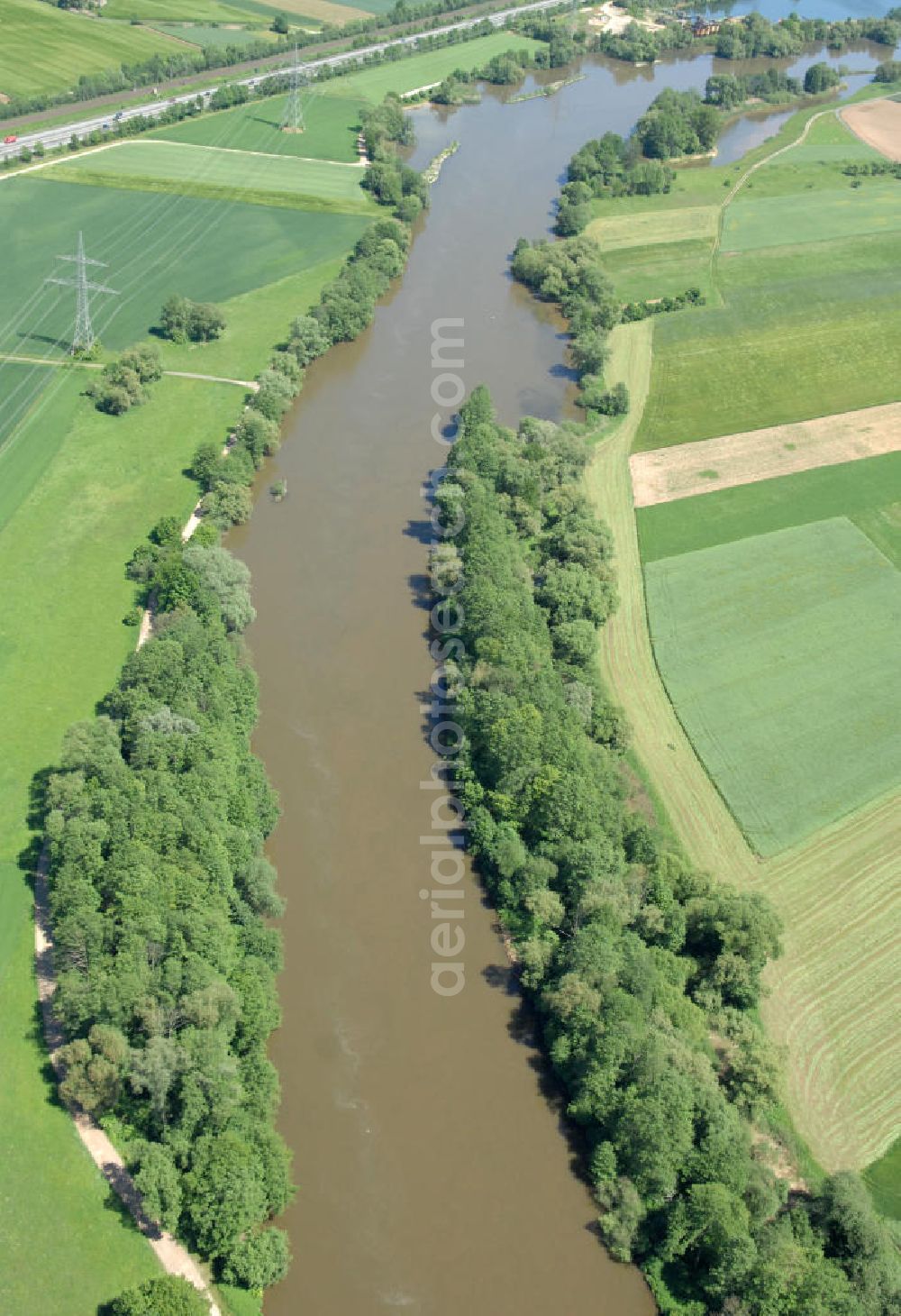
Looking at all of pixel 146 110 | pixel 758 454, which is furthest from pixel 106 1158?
pixel 146 110

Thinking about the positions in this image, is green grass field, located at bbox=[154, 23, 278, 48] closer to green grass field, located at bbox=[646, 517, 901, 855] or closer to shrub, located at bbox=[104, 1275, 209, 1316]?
green grass field, located at bbox=[646, 517, 901, 855]

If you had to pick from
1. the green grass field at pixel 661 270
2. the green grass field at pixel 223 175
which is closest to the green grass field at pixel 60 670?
the green grass field at pixel 223 175

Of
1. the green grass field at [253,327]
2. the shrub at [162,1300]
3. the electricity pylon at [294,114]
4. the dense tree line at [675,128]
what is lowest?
the shrub at [162,1300]

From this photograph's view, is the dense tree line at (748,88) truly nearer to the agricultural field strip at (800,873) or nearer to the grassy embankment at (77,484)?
the grassy embankment at (77,484)

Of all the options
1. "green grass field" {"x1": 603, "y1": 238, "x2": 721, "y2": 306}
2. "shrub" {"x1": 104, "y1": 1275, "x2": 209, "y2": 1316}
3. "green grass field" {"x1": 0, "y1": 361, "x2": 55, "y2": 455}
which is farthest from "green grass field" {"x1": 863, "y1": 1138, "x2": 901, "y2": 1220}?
"green grass field" {"x1": 603, "y1": 238, "x2": 721, "y2": 306}

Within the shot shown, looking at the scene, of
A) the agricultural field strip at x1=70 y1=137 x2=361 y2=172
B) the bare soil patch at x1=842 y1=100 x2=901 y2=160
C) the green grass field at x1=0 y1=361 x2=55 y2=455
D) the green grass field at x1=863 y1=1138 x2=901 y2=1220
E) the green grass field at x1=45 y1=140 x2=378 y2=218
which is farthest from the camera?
the bare soil patch at x1=842 y1=100 x2=901 y2=160
